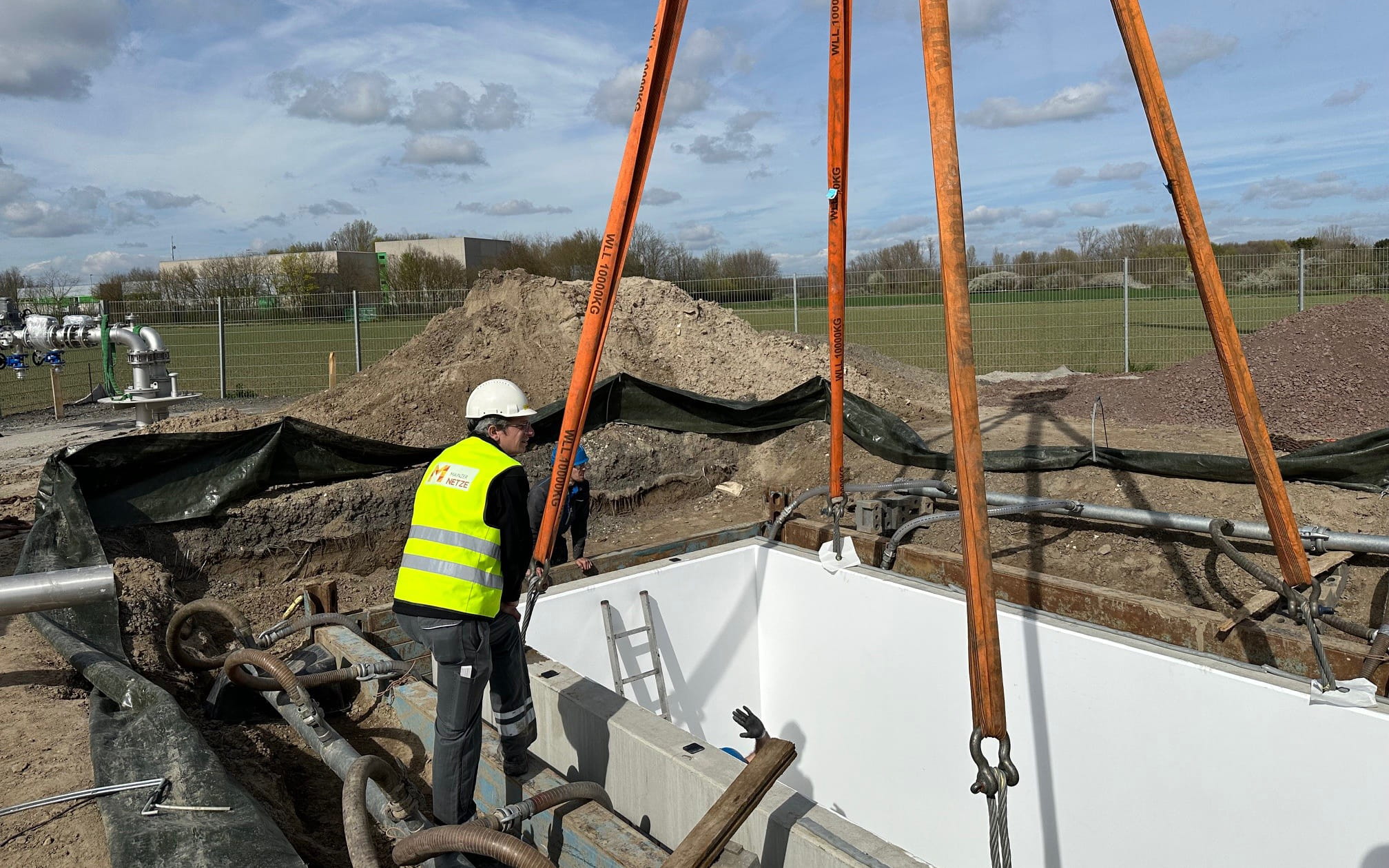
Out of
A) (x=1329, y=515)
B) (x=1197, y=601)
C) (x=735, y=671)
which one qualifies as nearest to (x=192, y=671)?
(x=735, y=671)

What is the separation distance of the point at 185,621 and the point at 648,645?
3061 millimetres

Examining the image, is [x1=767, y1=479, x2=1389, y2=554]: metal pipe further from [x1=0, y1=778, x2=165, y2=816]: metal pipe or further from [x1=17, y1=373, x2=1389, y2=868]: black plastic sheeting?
[x1=0, y1=778, x2=165, y2=816]: metal pipe

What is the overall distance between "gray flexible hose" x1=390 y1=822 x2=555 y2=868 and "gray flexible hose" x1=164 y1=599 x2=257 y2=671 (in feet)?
7.68

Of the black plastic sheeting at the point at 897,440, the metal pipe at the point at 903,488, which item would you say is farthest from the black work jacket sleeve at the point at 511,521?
the black plastic sheeting at the point at 897,440

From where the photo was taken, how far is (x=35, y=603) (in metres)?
3.84

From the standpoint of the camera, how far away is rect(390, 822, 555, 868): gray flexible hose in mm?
2680

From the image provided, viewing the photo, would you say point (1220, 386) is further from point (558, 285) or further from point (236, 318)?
point (236, 318)

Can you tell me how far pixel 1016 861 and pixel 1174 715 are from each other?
1.69m

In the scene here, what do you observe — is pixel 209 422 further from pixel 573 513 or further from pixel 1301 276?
pixel 1301 276

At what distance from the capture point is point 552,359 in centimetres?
1192

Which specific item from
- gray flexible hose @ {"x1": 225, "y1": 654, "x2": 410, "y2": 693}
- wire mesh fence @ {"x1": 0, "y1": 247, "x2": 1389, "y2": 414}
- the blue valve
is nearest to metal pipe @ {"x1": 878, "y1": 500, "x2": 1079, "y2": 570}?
gray flexible hose @ {"x1": 225, "y1": 654, "x2": 410, "y2": 693}

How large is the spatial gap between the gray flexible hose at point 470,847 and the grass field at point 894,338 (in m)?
14.4

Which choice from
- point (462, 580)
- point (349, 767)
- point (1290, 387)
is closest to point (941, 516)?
point (462, 580)

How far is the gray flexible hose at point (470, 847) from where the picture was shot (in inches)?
105
